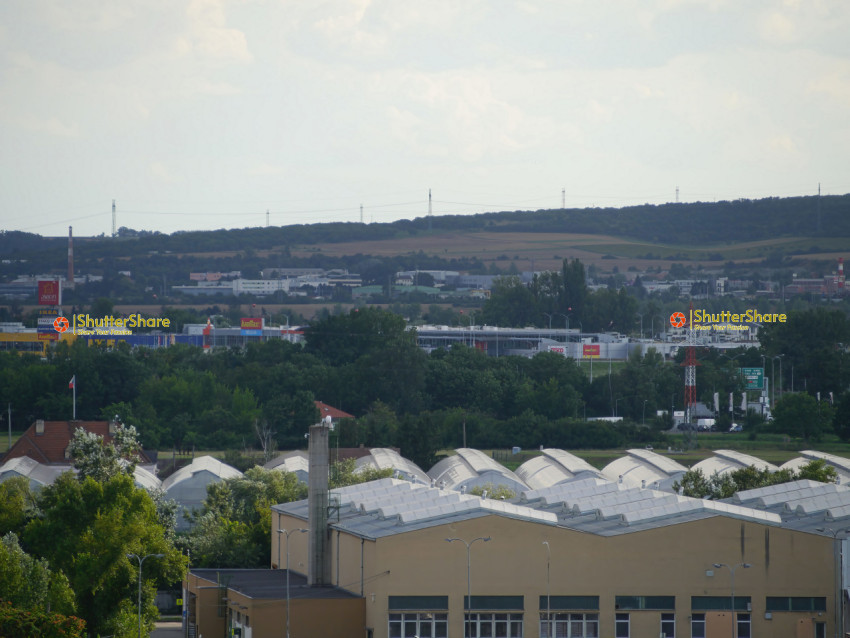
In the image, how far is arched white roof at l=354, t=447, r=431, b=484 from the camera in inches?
3058

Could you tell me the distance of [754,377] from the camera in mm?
122188

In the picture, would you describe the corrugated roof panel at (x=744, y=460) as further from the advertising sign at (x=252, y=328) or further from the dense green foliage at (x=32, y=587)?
the advertising sign at (x=252, y=328)

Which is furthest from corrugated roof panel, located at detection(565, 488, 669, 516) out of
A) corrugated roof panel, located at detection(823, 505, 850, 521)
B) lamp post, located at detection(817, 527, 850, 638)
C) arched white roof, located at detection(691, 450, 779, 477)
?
arched white roof, located at detection(691, 450, 779, 477)

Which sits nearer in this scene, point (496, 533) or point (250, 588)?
point (496, 533)

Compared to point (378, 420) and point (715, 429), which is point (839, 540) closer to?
point (378, 420)

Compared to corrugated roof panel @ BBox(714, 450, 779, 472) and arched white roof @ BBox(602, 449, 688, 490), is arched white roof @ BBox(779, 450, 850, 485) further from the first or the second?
arched white roof @ BBox(602, 449, 688, 490)

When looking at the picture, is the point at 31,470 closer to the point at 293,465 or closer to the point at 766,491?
the point at 293,465

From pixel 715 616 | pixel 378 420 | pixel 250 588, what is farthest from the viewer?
pixel 378 420

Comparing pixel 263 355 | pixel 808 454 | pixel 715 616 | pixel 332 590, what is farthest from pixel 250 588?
pixel 263 355

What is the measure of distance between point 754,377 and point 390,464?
52.0m

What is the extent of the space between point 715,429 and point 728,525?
235ft

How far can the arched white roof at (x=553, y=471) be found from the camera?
256 feet

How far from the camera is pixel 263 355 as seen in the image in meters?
130

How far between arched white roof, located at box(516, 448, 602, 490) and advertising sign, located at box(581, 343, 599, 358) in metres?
83.7
